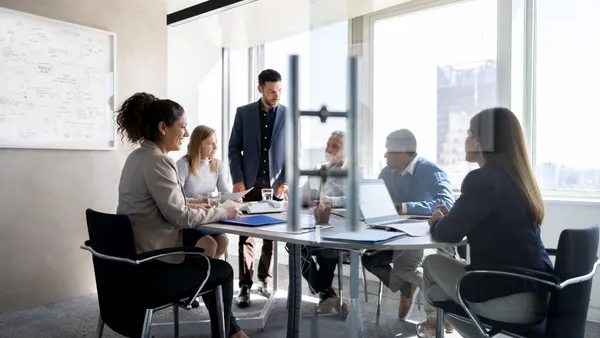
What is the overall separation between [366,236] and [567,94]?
145cm

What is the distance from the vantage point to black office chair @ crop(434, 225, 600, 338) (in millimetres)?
1521

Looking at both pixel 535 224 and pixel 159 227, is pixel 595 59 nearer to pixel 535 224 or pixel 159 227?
pixel 535 224

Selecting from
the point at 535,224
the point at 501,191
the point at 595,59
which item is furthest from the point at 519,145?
the point at 595,59

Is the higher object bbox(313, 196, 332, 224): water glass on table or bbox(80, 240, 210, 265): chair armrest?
bbox(313, 196, 332, 224): water glass on table

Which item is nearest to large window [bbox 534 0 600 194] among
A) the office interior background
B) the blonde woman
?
the office interior background

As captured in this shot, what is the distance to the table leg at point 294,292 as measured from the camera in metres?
1.83

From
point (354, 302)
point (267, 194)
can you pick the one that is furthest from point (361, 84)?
point (267, 194)

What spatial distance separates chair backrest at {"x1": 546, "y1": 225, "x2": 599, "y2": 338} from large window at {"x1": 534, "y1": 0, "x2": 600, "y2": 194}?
39 cm

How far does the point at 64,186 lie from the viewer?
3.31 meters

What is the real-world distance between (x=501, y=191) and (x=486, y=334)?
1.64 ft

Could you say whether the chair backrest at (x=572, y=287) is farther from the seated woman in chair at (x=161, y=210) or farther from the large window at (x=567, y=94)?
the seated woman in chair at (x=161, y=210)

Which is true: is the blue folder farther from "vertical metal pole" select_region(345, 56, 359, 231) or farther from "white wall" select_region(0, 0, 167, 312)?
"white wall" select_region(0, 0, 167, 312)

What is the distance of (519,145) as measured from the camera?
5.22 feet

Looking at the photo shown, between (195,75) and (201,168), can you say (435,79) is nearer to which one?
(201,168)
